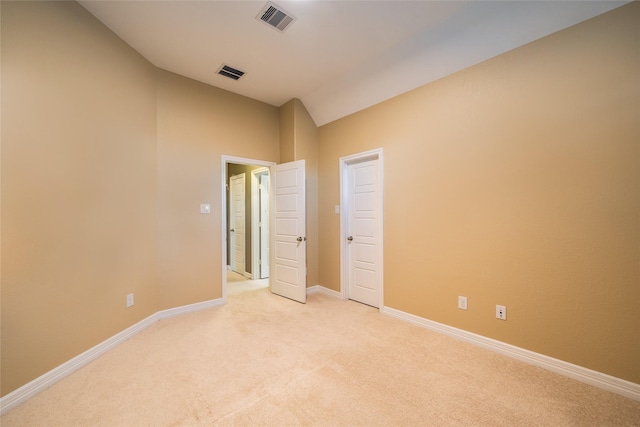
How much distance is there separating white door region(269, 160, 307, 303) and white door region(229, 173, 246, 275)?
1416mm

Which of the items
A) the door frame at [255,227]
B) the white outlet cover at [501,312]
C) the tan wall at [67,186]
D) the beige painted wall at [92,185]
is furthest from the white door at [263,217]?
the white outlet cover at [501,312]

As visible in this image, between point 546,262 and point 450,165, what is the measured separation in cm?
117

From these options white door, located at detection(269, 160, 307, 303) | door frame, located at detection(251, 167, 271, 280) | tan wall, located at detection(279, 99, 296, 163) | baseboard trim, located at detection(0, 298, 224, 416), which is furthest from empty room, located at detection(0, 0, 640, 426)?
door frame, located at detection(251, 167, 271, 280)

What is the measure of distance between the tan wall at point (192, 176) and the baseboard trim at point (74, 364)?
0.48 feet

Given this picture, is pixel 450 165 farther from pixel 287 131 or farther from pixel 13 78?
pixel 13 78

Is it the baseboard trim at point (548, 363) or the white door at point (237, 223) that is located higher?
the white door at point (237, 223)

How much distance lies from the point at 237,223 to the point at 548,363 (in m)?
5.01

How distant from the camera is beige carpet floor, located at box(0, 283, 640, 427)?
1.56 meters

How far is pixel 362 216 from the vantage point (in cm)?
358

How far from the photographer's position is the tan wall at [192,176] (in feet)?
10.2

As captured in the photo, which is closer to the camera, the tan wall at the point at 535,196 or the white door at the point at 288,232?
the tan wall at the point at 535,196

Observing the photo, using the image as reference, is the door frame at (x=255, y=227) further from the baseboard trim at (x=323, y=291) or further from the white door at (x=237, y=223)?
the baseboard trim at (x=323, y=291)

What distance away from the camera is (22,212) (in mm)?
1744

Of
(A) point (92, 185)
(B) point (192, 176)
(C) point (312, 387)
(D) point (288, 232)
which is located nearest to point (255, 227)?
(D) point (288, 232)
